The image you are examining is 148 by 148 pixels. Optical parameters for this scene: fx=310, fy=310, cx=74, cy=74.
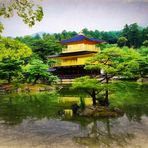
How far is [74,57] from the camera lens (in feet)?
106

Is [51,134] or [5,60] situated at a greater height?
[5,60]

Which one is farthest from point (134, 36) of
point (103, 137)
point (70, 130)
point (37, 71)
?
point (103, 137)

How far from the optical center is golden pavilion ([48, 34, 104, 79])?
3150 centimetres

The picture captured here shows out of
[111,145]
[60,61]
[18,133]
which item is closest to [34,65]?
[60,61]

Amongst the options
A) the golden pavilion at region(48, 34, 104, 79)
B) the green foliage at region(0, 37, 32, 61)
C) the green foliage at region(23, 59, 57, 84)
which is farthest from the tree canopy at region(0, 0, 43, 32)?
the golden pavilion at region(48, 34, 104, 79)

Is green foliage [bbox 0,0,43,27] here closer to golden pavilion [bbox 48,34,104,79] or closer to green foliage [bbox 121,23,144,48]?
golden pavilion [bbox 48,34,104,79]

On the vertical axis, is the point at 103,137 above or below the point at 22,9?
below

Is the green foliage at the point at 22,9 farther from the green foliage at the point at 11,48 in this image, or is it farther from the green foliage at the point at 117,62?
the green foliage at the point at 117,62

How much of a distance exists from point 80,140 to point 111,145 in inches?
35.3

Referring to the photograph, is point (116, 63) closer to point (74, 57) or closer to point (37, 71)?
point (37, 71)

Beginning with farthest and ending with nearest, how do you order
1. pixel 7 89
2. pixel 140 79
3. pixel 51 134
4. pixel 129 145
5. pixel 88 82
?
1. pixel 140 79
2. pixel 7 89
3. pixel 88 82
4. pixel 51 134
5. pixel 129 145

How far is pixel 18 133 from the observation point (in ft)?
29.6

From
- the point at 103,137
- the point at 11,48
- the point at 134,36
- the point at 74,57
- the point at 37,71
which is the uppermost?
the point at 134,36

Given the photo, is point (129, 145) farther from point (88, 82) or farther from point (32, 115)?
point (32, 115)
